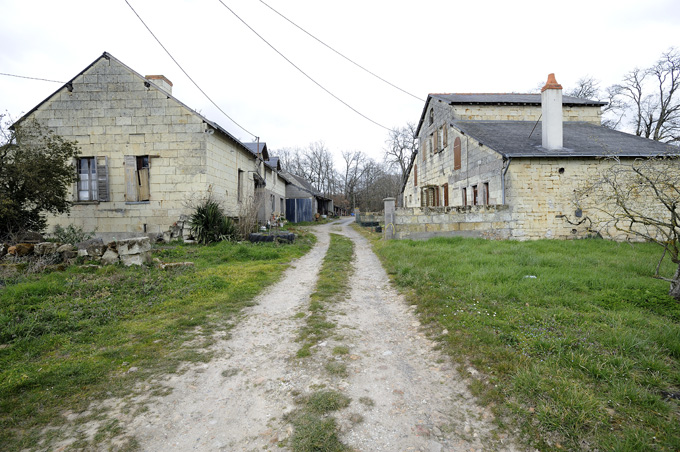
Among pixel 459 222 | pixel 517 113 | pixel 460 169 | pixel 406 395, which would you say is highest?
pixel 517 113

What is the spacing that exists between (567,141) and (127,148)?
59.0 feet

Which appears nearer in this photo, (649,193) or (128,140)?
(649,193)

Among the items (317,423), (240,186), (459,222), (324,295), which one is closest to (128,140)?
(240,186)

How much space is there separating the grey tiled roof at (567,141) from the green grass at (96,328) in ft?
35.3

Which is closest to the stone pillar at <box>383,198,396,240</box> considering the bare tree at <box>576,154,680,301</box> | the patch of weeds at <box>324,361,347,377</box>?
the bare tree at <box>576,154,680,301</box>

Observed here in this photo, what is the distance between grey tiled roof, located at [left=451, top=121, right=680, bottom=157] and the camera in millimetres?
11578

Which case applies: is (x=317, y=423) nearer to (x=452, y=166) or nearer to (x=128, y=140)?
(x=128, y=140)

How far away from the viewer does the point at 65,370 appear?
3135 millimetres

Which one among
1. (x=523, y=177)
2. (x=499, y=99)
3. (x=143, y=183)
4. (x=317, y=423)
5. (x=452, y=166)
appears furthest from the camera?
(x=499, y=99)

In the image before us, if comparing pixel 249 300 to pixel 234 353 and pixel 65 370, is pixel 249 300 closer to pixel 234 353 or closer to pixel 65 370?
pixel 234 353

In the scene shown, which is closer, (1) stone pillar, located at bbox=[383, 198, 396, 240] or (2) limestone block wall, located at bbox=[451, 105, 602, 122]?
(1) stone pillar, located at bbox=[383, 198, 396, 240]

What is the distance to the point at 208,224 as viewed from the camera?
37.0 ft

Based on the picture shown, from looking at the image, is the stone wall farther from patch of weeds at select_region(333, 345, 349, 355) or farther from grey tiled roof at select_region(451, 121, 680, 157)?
grey tiled roof at select_region(451, 121, 680, 157)

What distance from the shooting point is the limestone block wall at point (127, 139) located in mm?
11609
